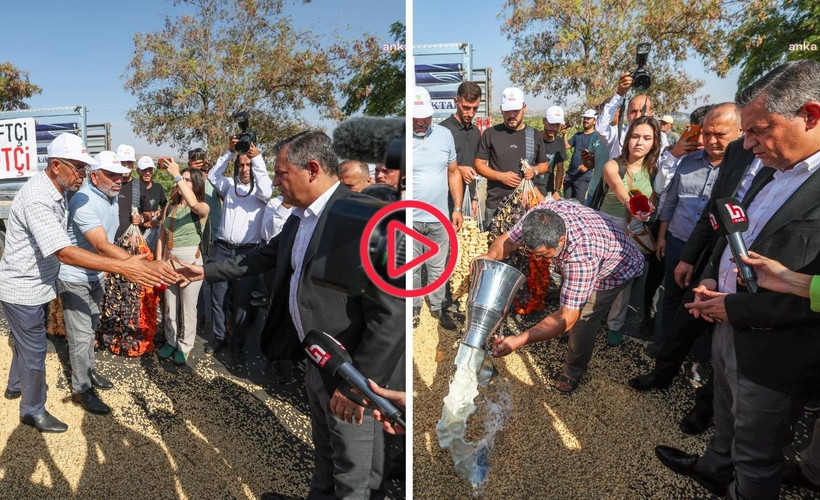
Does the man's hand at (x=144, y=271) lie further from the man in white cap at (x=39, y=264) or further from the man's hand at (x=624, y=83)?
the man's hand at (x=624, y=83)

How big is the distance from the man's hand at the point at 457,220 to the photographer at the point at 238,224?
0.70 meters

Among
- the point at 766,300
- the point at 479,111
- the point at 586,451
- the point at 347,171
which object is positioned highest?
the point at 479,111

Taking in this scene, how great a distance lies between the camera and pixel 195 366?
171 cm

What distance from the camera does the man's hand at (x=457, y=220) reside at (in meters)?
1.83

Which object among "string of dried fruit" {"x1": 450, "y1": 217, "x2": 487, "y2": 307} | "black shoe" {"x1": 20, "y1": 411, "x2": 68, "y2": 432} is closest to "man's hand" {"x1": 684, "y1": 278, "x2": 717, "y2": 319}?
"string of dried fruit" {"x1": 450, "y1": 217, "x2": 487, "y2": 307}

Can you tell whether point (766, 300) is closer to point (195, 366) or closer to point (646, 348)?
point (646, 348)

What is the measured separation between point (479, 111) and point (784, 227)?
844mm

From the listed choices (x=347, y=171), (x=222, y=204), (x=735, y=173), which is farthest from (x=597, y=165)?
(x=222, y=204)

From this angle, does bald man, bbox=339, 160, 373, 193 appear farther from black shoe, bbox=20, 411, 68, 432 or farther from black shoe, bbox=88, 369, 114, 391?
black shoe, bbox=20, 411, 68, 432

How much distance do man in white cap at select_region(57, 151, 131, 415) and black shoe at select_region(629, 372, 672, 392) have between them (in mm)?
1928

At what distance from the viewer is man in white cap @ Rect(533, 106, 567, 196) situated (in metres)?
1.67

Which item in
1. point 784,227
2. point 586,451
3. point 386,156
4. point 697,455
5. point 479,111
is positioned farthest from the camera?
point 586,451

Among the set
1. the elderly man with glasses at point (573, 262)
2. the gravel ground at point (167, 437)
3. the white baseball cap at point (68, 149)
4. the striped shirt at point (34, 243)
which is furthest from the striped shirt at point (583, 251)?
the striped shirt at point (34, 243)

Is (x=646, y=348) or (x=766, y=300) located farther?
(x=646, y=348)
